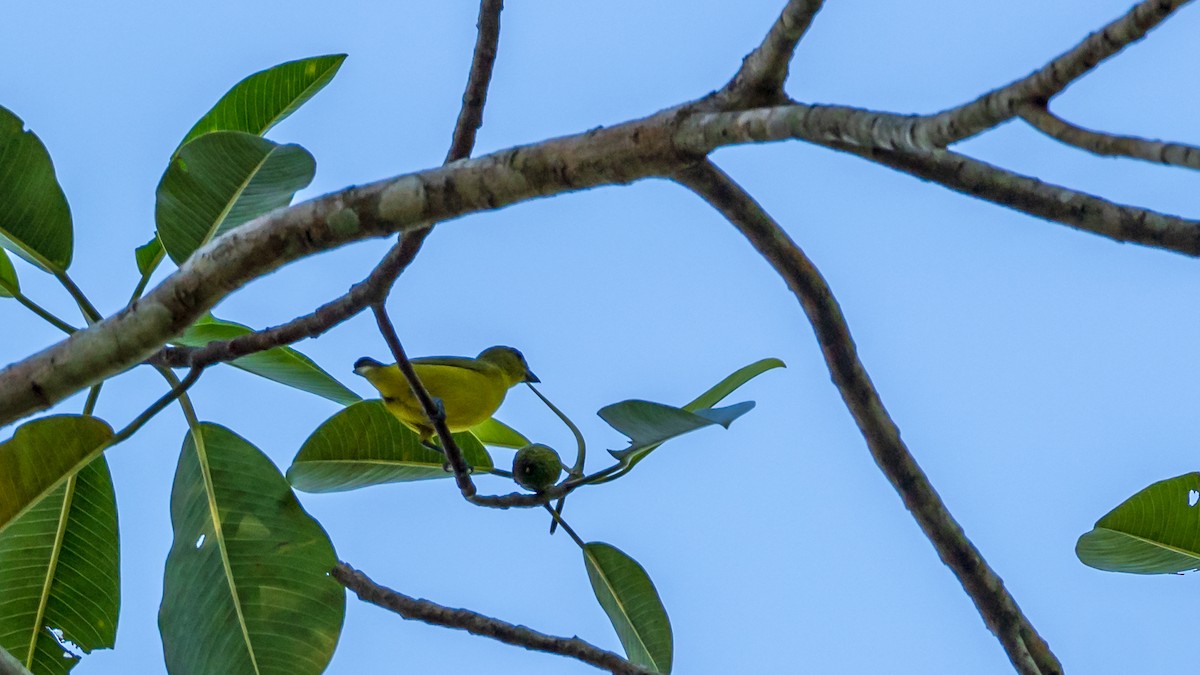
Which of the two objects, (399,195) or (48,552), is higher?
(399,195)

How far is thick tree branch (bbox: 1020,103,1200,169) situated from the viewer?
3.35 ft

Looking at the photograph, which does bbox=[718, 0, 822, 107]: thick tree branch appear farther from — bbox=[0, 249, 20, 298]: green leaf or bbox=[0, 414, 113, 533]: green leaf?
bbox=[0, 249, 20, 298]: green leaf

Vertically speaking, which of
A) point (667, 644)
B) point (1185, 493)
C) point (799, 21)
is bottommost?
point (667, 644)

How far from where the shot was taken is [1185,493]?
2.41 metres

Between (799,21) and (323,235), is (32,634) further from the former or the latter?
(799,21)

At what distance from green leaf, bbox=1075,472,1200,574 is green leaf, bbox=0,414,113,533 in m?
2.13

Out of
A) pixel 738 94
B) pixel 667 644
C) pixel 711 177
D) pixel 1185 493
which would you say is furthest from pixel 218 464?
pixel 1185 493

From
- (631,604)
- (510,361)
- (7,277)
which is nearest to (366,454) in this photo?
(631,604)

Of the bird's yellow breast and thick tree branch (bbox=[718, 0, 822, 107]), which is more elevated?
the bird's yellow breast

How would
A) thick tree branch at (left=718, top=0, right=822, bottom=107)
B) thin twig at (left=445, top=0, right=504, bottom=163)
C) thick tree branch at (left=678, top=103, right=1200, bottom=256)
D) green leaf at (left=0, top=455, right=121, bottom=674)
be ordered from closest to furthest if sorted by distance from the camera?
thick tree branch at (left=678, top=103, right=1200, bottom=256)
thick tree branch at (left=718, top=0, right=822, bottom=107)
thin twig at (left=445, top=0, right=504, bottom=163)
green leaf at (left=0, top=455, right=121, bottom=674)

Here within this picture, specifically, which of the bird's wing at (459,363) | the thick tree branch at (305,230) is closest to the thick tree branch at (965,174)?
the thick tree branch at (305,230)

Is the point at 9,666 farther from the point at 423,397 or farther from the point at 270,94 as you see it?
the point at 270,94

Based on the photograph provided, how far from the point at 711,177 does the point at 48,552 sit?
170cm

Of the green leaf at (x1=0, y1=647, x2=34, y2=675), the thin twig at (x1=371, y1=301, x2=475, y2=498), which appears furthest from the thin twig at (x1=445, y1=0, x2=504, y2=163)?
the green leaf at (x1=0, y1=647, x2=34, y2=675)
